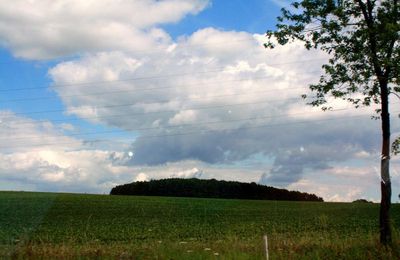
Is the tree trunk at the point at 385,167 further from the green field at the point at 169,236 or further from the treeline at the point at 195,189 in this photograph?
the treeline at the point at 195,189

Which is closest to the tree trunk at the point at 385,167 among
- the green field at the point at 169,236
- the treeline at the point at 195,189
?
the green field at the point at 169,236

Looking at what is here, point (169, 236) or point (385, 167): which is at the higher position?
point (385, 167)

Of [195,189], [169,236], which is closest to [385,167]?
[169,236]

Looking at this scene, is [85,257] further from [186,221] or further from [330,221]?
[330,221]

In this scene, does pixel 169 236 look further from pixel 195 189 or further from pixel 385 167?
pixel 195 189

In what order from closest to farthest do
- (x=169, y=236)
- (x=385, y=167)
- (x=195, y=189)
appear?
(x=385, y=167) < (x=169, y=236) < (x=195, y=189)

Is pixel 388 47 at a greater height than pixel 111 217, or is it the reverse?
pixel 388 47

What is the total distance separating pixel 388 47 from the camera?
1769cm

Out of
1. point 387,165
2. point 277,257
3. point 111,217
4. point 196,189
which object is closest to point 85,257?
point 277,257

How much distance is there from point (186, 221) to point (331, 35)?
18308mm

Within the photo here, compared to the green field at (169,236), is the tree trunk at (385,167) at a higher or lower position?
higher

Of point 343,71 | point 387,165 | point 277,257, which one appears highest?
point 343,71

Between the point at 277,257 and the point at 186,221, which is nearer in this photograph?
the point at 277,257

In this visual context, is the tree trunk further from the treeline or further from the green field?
the treeline
